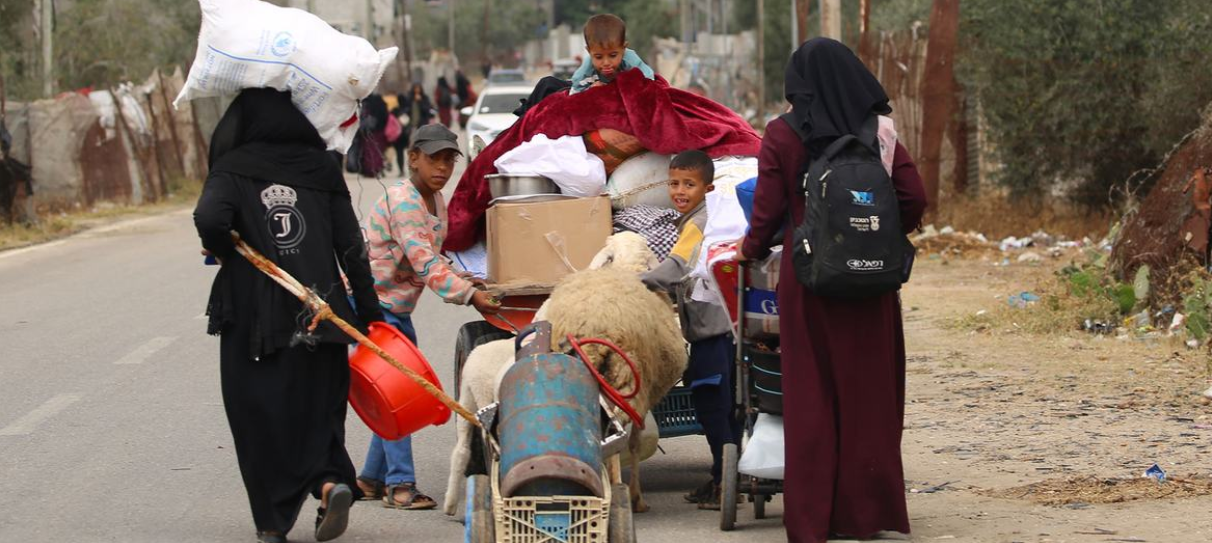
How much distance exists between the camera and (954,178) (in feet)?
69.6

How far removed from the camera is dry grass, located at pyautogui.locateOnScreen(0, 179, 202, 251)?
2062cm

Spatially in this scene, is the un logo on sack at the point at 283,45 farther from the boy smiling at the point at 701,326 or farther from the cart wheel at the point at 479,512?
the cart wheel at the point at 479,512

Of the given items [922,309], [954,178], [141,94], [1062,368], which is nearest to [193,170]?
[141,94]

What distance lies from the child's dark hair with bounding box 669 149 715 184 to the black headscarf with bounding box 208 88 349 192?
1512 mm

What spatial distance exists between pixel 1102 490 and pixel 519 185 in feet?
9.40

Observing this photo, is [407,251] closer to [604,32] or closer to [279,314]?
[279,314]

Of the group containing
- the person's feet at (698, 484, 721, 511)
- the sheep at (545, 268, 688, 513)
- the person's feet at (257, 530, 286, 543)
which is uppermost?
the sheep at (545, 268, 688, 513)

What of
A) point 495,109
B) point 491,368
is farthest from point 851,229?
point 495,109

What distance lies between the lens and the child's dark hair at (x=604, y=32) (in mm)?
7699

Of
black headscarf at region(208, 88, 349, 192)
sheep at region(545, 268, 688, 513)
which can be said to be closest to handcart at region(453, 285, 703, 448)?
sheep at region(545, 268, 688, 513)

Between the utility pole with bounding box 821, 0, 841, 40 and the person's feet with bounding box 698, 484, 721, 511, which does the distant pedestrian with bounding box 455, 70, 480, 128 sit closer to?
the utility pole with bounding box 821, 0, 841, 40

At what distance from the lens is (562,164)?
7500mm

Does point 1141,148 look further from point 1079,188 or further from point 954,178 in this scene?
point 954,178

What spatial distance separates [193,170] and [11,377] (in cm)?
2079
